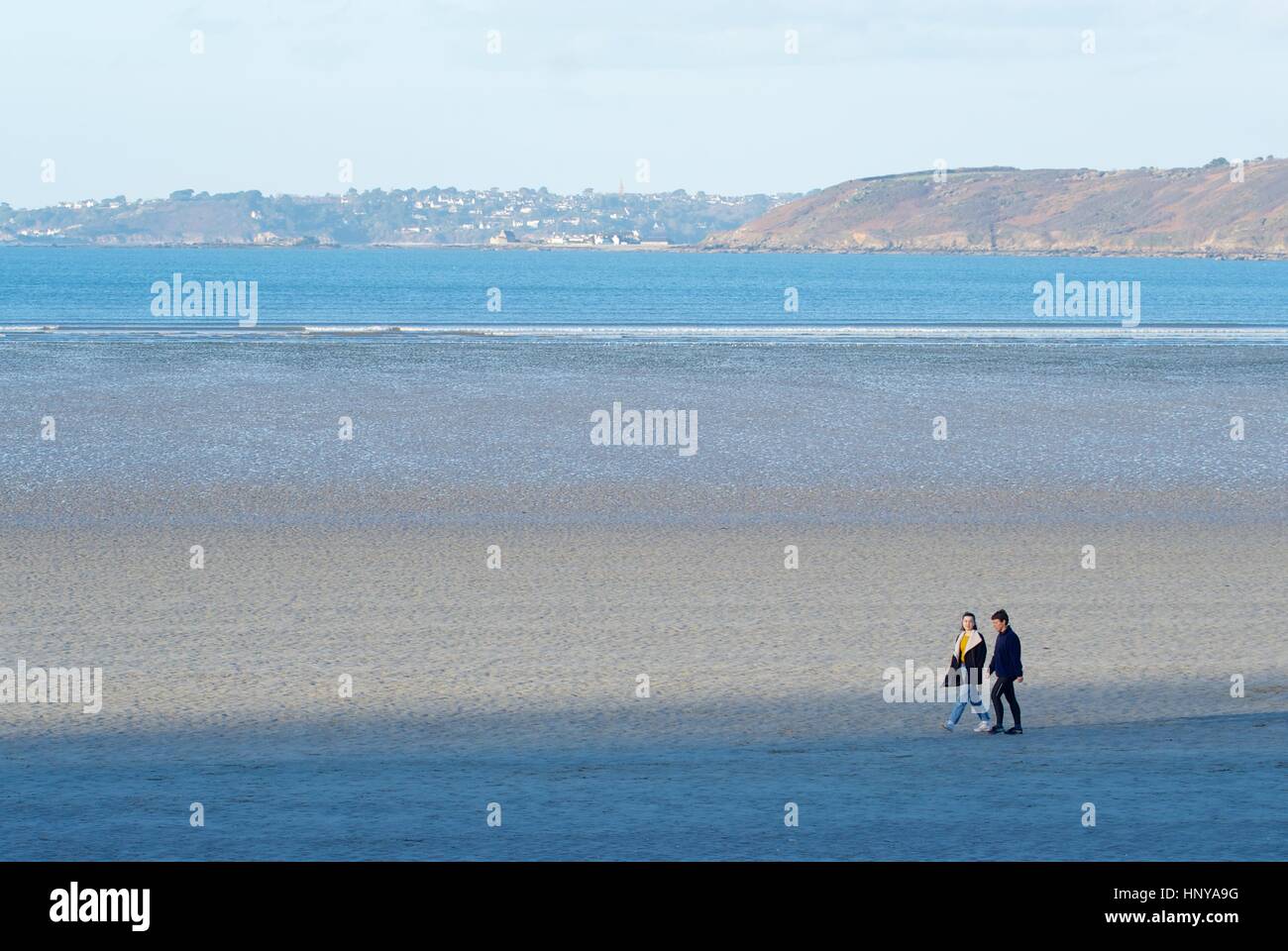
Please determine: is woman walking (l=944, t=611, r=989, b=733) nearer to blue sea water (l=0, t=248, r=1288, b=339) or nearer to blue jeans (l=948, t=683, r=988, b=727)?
blue jeans (l=948, t=683, r=988, b=727)

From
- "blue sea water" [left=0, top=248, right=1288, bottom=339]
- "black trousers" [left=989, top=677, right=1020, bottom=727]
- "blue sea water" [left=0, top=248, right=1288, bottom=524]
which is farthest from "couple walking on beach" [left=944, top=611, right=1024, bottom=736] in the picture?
"blue sea water" [left=0, top=248, right=1288, bottom=339]

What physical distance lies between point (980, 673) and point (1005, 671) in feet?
1.02

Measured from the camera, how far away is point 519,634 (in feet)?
60.3

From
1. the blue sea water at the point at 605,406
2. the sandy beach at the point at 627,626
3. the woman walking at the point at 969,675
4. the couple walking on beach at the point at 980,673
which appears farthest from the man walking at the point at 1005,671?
the blue sea water at the point at 605,406

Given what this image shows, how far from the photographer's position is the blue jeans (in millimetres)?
14125

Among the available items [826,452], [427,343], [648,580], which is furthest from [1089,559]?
[427,343]

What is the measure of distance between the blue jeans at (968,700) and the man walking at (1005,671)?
128mm

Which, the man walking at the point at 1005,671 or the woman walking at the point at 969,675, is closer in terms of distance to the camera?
the man walking at the point at 1005,671

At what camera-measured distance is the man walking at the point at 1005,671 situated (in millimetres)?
13945

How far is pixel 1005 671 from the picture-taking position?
1395 centimetres

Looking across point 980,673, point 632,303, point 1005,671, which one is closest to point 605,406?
A: point 980,673

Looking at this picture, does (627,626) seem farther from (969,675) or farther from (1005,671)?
(1005,671)

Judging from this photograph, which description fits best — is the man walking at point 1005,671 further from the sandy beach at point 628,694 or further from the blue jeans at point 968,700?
the sandy beach at point 628,694

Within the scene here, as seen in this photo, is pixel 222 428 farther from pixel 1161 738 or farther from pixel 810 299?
pixel 810 299
